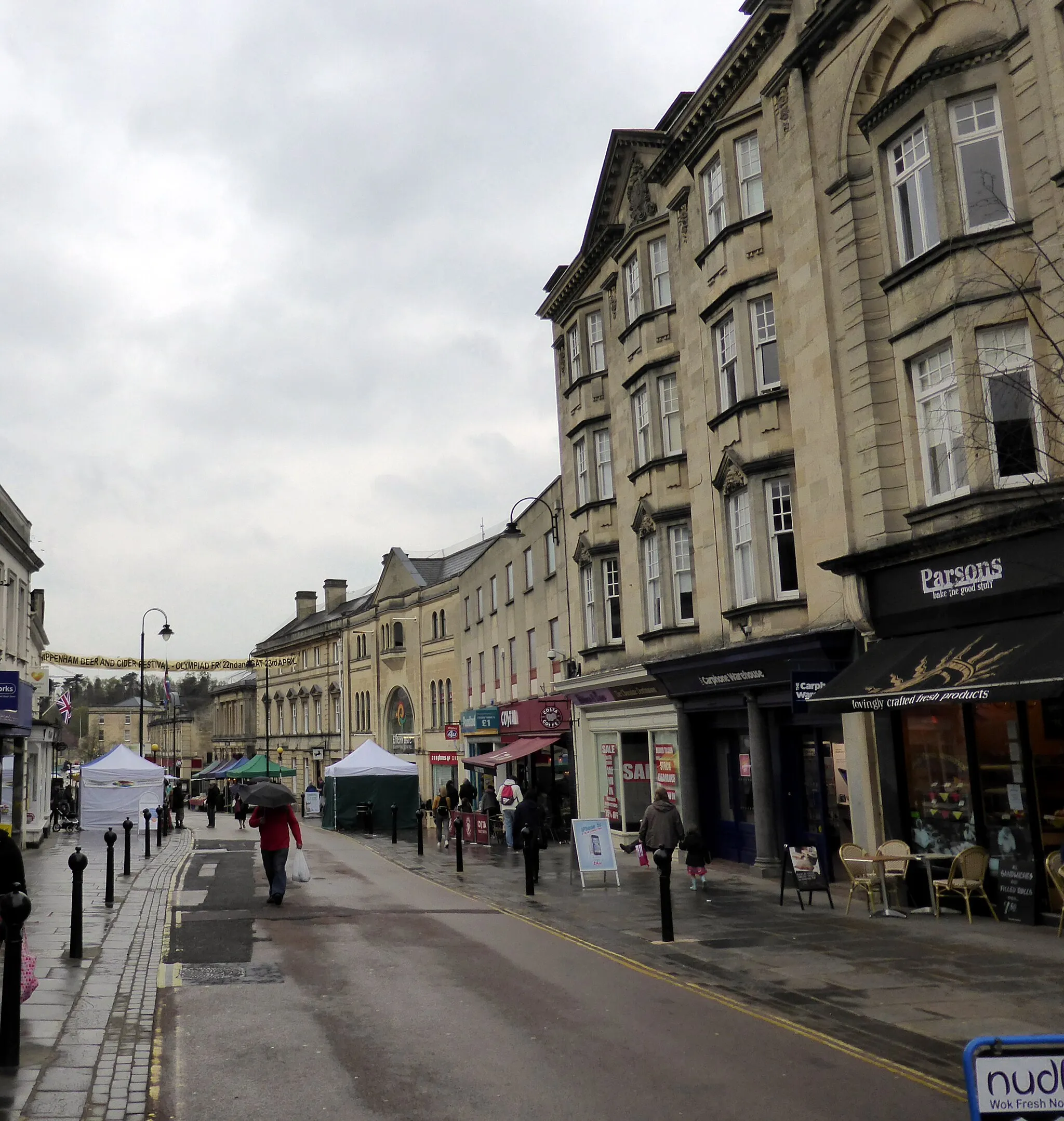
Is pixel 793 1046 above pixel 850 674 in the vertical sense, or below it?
below

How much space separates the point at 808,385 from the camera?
1772cm

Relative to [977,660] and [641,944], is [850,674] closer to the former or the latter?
[977,660]

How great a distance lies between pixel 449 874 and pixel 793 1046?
14.4 meters

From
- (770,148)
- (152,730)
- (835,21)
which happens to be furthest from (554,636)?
(152,730)

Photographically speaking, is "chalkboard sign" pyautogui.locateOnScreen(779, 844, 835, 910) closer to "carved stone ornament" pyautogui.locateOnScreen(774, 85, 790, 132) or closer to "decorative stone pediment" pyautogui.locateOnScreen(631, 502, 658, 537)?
"decorative stone pediment" pyautogui.locateOnScreen(631, 502, 658, 537)

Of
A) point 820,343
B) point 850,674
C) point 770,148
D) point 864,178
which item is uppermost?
point 770,148

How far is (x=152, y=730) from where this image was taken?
13150cm

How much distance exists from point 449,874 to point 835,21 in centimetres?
1661

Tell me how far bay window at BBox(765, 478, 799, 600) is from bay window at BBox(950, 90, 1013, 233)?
5990 millimetres

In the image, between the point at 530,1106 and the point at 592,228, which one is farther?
the point at 592,228

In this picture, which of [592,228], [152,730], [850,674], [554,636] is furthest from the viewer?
[152,730]

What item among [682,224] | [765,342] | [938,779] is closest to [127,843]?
[938,779]

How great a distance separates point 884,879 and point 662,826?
4.00 m

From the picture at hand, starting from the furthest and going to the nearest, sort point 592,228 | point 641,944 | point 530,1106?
point 592,228, point 641,944, point 530,1106
